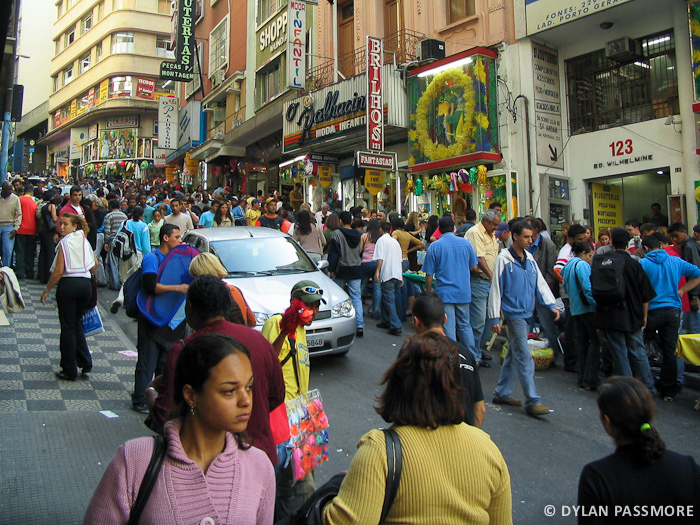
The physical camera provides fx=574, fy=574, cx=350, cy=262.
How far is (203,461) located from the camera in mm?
1896

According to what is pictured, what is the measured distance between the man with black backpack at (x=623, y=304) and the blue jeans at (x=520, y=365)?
112 cm


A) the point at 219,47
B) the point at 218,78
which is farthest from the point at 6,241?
the point at 219,47

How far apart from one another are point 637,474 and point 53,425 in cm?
484

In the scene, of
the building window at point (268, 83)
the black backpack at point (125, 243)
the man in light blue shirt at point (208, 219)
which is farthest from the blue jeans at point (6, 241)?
the building window at point (268, 83)

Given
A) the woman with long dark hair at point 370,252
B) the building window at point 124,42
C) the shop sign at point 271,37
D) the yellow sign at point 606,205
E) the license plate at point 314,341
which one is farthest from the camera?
the building window at point 124,42

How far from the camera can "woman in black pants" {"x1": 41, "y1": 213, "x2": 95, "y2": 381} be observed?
6.27 metres

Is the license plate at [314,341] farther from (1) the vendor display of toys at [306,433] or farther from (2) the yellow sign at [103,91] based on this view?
(2) the yellow sign at [103,91]

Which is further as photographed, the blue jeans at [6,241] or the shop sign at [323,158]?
the shop sign at [323,158]

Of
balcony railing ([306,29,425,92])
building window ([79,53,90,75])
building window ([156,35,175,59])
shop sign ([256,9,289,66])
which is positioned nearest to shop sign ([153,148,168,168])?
building window ([156,35,175,59])

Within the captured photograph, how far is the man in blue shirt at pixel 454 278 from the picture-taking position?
7113 mm

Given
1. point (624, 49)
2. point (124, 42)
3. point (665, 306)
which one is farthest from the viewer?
point (124, 42)

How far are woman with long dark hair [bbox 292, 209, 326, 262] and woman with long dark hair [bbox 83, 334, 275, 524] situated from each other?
819cm

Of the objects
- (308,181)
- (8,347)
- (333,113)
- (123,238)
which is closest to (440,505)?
(8,347)

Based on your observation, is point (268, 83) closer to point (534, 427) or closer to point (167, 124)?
point (167, 124)
